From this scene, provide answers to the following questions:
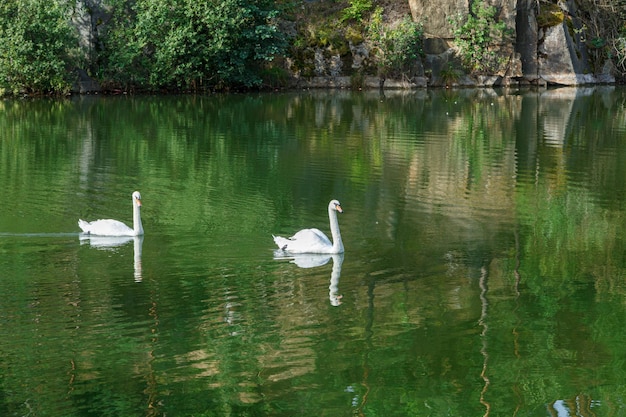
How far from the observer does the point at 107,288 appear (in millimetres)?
13930

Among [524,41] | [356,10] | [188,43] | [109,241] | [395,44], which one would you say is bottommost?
[109,241]

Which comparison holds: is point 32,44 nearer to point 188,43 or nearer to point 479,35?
point 188,43

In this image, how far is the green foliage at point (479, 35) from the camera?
53125 mm

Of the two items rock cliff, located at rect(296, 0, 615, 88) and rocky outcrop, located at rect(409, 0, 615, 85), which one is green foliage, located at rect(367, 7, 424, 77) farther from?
rocky outcrop, located at rect(409, 0, 615, 85)

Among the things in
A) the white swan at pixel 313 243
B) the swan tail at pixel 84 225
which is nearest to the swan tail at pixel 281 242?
the white swan at pixel 313 243

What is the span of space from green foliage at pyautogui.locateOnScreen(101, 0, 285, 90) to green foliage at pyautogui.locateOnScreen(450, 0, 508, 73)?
30.4ft

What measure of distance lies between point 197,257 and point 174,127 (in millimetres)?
19494

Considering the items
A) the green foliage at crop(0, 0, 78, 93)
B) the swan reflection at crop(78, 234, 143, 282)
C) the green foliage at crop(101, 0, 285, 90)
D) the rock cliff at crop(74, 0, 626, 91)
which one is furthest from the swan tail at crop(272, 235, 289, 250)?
the rock cliff at crop(74, 0, 626, 91)

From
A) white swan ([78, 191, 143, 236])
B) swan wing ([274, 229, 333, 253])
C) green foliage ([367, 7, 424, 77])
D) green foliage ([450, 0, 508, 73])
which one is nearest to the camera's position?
swan wing ([274, 229, 333, 253])

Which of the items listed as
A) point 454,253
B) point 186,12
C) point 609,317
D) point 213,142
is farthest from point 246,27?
point 609,317

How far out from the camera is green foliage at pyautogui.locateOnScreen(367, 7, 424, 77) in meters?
52.1

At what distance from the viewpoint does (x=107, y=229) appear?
1675 cm

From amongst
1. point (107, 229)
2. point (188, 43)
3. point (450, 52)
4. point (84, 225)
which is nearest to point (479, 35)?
point (450, 52)

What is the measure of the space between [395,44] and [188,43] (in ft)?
33.6
